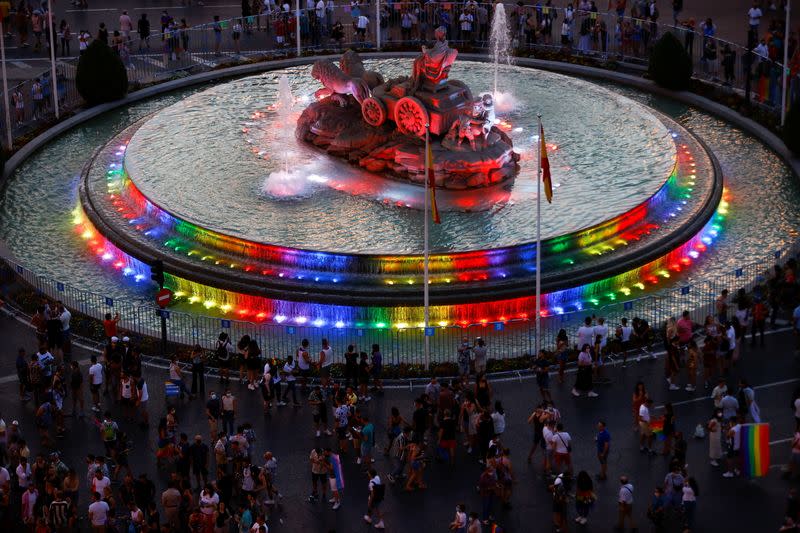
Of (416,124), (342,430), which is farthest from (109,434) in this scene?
(416,124)

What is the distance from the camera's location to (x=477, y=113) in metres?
41.1

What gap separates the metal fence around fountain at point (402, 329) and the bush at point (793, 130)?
834cm

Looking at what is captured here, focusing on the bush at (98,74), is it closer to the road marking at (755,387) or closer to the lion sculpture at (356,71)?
the lion sculpture at (356,71)

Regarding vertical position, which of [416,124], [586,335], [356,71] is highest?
[356,71]

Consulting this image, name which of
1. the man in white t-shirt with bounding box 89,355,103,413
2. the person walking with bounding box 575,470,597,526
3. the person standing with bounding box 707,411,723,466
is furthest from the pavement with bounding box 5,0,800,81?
the person walking with bounding box 575,470,597,526

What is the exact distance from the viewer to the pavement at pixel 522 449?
29.0 m

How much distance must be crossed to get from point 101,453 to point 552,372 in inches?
402

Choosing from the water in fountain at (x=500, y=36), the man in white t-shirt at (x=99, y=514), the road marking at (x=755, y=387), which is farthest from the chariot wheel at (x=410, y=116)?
the man in white t-shirt at (x=99, y=514)

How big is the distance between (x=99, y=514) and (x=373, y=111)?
1775 cm

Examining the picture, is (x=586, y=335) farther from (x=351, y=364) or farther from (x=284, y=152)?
(x=284, y=152)

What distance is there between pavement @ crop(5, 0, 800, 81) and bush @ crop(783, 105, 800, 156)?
12.7m

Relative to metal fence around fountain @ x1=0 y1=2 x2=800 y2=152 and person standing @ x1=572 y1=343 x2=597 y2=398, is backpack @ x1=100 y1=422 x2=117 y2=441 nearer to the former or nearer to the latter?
person standing @ x1=572 y1=343 x2=597 y2=398

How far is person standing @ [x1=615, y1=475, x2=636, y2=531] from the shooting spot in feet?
92.0

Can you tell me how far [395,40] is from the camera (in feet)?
194
